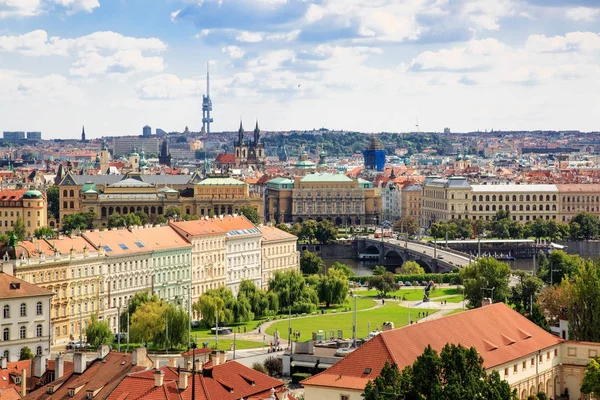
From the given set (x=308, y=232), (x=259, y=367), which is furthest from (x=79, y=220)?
(x=259, y=367)

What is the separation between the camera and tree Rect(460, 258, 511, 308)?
9600 cm

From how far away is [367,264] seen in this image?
536 feet

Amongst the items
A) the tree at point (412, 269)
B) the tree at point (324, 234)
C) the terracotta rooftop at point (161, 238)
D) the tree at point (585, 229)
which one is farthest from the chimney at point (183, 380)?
the tree at point (585, 229)

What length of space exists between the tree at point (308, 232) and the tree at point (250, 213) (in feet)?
19.3

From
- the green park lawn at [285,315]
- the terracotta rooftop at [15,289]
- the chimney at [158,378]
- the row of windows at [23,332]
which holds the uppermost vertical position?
the chimney at [158,378]

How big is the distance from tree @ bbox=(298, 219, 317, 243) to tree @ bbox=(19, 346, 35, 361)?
100 m

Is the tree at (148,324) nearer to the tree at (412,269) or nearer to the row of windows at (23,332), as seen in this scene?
the row of windows at (23,332)

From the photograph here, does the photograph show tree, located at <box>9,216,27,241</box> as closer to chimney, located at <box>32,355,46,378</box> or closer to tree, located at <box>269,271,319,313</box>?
tree, located at <box>269,271,319,313</box>

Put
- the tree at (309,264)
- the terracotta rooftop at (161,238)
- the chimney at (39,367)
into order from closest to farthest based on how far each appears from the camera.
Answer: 1. the chimney at (39,367)
2. the terracotta rooftop at (161,238)
3. the tree at (309,264)

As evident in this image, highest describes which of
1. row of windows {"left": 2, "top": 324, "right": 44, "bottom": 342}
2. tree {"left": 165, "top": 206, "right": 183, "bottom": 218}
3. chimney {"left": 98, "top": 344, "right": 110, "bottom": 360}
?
chimney {"left": 98, "top": 344, "right": 110, "bottom": 360}

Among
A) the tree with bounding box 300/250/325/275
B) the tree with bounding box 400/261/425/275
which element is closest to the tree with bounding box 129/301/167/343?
the tree with bounding box 300/250/325/275

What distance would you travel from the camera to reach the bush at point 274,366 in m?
66.9

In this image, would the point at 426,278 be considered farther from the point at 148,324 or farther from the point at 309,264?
the point at 148,324

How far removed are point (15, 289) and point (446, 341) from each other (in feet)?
100
